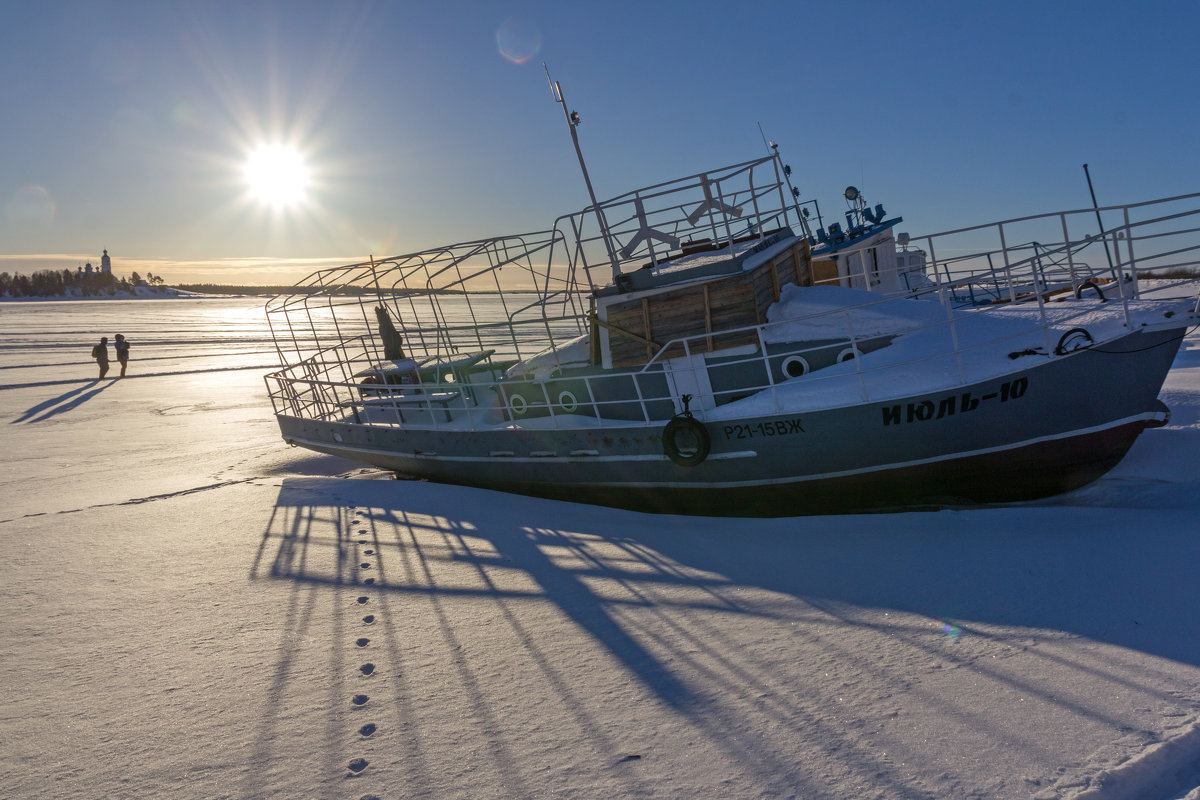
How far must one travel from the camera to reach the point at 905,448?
746 cm

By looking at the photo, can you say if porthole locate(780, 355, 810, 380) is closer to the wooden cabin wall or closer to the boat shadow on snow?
the wooden cabin wall

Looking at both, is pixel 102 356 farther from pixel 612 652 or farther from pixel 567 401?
pixel 612 652

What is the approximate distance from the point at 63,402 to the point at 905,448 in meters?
23.9

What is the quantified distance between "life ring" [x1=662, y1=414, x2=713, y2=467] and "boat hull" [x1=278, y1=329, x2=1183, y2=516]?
148 millimetres

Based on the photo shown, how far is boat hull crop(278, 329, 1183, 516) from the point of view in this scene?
22.5 feet

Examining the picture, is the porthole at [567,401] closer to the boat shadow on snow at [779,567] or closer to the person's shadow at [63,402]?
the boat shadow on snow at [779,567]

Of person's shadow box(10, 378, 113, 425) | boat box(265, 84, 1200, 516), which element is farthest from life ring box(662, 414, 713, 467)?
person's shadow box(10, 378, 113, 425)

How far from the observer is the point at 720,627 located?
4.84 meters

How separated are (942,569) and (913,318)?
4.17m

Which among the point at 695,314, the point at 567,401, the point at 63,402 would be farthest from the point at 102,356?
the point at 695,314

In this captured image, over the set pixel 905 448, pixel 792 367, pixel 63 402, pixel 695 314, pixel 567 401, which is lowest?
pixel 905 448

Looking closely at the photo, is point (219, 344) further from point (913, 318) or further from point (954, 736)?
point (954, 736)

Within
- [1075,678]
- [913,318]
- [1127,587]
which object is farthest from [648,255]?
[1075,678]

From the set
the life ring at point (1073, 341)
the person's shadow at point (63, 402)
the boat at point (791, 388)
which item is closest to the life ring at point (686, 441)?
the boat at point (791, 388)
